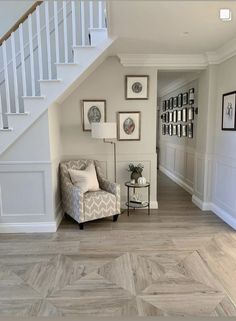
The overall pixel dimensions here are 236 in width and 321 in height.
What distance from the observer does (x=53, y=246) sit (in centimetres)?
315

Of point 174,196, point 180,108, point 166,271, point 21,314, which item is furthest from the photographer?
point 180,108

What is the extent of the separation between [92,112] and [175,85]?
10.1 feet

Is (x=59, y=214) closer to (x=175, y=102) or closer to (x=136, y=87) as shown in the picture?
(x=136, y=87)

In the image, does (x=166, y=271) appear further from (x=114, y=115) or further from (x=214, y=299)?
(x=114, y=115)

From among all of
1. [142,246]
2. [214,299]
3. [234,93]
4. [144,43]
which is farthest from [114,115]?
[214,299]

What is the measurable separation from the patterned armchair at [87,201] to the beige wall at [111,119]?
498 mm

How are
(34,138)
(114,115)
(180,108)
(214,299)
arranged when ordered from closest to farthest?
(214,299) < (34,138) < (114,115) < (180,108)

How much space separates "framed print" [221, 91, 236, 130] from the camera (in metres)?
3.64

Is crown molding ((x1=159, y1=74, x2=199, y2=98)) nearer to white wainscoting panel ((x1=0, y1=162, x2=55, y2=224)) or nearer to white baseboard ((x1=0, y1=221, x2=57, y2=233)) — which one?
white wainscoting panel ((x1=0, y1=162, x2=55, y2=224))

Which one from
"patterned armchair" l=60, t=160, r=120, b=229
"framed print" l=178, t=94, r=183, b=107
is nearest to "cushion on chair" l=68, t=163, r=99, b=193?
"patterned armchair" l=60, t=160, r=120, b=229

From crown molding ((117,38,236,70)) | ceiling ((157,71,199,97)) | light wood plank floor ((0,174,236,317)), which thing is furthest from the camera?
ceiling ((157,71,199,97))

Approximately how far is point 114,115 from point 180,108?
2.45m

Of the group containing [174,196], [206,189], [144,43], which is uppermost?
[144,43]

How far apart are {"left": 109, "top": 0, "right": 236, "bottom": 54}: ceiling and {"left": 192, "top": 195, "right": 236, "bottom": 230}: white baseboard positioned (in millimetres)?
2539
